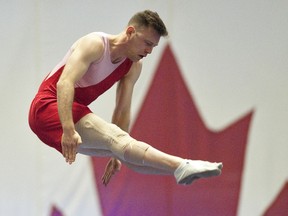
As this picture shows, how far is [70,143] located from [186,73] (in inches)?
49.1

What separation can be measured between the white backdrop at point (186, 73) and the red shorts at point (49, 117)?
1.03 metres

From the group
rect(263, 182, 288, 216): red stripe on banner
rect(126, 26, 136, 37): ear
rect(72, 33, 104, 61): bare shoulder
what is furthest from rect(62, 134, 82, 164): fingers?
rect(263, 182, 288, 216): red stripe on banner

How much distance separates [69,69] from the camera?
1.70m

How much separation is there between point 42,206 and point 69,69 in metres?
1.36

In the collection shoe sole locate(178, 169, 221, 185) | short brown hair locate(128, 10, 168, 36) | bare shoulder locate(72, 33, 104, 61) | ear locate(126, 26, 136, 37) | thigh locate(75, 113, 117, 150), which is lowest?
shoe sole locate(178, 169, 221, 185)

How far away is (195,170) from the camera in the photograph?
152 centimetres

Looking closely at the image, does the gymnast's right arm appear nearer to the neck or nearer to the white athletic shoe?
the neck

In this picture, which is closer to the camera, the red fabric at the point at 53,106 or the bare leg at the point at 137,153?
the bare leg at the point at 137,153

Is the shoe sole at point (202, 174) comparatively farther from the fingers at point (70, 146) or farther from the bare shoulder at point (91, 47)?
the bare shoulder at point (91, 47)

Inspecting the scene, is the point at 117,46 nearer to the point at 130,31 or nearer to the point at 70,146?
the point at 130,31

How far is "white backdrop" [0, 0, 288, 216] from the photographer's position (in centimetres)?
274

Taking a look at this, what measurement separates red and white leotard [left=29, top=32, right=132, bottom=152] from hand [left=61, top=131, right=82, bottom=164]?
7 cm

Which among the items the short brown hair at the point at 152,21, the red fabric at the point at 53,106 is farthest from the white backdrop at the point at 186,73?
the short brown hair at the point at 152,21

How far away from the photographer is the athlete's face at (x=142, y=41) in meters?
1.76
